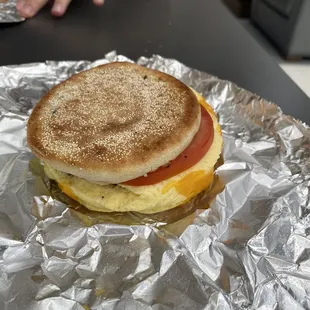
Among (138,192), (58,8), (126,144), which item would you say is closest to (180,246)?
(138,192)

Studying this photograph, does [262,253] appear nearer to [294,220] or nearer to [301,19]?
[294,220]

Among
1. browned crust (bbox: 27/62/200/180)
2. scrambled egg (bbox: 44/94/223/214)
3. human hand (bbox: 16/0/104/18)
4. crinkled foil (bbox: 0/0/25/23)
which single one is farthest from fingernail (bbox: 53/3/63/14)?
scrambled egg (bbox: 44/94/223/214)

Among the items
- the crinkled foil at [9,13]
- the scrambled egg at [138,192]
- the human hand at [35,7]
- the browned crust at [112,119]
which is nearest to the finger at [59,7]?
the human hand at [35,7]

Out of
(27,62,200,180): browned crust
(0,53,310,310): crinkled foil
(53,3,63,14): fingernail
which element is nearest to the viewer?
(0,53,310,310): crinkled foil

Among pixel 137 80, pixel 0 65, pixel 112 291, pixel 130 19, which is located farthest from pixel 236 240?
pixel 130 19

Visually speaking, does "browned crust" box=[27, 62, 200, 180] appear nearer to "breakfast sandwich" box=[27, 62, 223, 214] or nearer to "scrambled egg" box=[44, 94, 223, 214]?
"breakfast sandwich" box=[27, 62, 223, 214]

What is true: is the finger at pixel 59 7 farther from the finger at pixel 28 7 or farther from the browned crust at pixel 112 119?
the browned crust at pixel 112 119

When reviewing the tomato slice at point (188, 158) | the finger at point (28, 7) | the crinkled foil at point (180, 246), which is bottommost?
the crinkled foil at point (180, 246)
